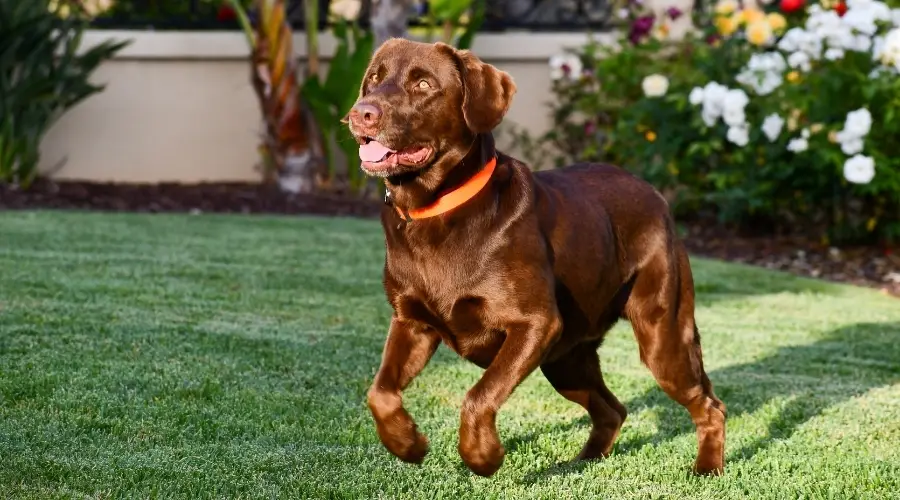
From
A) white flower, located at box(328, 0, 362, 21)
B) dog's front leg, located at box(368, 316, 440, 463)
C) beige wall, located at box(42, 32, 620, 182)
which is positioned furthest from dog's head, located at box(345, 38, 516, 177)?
white flower, located at box(328, 0, 362, 21)

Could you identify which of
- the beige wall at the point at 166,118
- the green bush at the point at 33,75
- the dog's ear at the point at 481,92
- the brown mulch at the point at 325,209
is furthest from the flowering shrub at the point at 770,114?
the dog's ear at the point at 481,92

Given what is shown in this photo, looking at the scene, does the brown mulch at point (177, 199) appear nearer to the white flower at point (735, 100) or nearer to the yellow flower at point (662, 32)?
the yellow flower at point (662, 32)

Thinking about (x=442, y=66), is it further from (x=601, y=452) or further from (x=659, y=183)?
(x=659, y=183)

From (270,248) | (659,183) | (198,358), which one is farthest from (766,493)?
(659,183)

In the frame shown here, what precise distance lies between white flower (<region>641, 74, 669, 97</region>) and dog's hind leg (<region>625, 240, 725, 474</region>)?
21.1 feet

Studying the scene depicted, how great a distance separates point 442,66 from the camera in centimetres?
384

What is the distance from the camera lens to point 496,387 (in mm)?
3592

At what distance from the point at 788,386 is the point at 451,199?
8.26ft

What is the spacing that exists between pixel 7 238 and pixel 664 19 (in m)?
6.85

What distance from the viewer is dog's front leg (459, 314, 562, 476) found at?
3553mm

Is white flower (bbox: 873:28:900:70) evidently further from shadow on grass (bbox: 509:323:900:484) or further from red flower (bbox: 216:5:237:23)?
red flower (bbox: 216:5:237:23)

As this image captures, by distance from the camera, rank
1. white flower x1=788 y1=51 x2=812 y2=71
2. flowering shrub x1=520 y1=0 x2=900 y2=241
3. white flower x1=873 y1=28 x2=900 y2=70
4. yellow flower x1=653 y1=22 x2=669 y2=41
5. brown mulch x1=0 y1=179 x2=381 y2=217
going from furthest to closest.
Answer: yellow flower x1=653 y1=22 x2=669 y2=41
brown mulch x1=0 y1=179 x2=381 y2=217
white flower x1=788 y1=51 x2=812 y2=71
flowering shrub x1=520 y1=0 x2=900 y2=241
white flower x1=873 y1=28 x2=900 y2=70

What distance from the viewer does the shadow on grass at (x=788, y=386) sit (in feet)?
15.3

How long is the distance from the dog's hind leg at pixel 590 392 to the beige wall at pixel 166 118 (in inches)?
338
